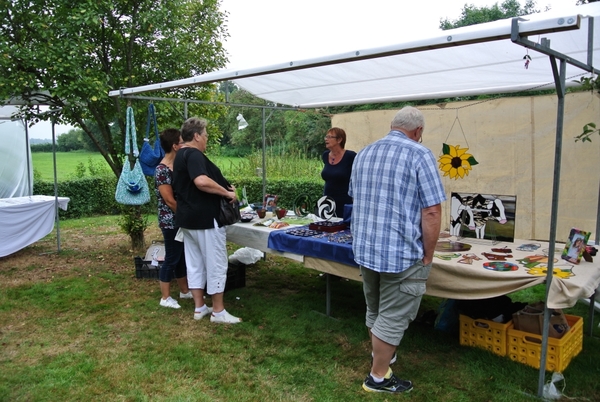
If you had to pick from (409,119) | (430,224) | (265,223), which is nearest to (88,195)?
(265,223)

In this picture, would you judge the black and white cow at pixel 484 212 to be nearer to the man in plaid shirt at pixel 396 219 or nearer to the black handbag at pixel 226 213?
the man in plaid shirt at pixel 396 219

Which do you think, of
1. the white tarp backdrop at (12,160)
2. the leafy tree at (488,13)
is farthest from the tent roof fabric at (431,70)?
the leafy tree at (488,13)

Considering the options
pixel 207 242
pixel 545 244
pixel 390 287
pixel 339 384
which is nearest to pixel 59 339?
pixel 207 242

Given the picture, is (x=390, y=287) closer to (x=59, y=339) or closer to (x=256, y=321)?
(x=256, y=321)

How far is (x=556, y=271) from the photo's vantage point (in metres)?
2.48

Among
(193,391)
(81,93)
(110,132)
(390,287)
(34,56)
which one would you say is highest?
(34,56)

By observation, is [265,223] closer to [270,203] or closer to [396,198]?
[270,203]

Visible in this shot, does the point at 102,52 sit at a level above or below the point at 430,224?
above

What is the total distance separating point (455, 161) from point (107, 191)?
8152 mm

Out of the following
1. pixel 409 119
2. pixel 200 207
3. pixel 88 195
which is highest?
pixel 409 119

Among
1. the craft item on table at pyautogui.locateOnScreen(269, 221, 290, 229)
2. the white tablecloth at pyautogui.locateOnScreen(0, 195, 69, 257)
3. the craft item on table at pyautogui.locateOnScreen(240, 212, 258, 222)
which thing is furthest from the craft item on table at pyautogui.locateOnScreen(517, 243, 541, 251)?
the white tablecloth at pyautogui.locateOnScreen(0, 195, 69, 257)

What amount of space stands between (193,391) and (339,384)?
0.81 meters

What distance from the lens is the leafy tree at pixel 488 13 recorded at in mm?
16531

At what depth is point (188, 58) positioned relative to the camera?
5.79 m
